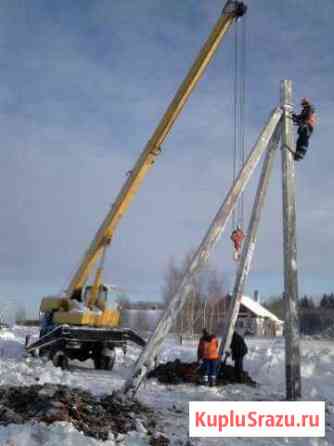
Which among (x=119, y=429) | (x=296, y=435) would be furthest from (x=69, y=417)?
(x=296, y=435)

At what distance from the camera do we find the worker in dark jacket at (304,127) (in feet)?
35.3

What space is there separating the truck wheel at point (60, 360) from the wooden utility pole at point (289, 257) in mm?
7132

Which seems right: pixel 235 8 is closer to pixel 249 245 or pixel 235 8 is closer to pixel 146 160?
pixel 146 160

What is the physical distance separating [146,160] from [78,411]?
33.8 feet

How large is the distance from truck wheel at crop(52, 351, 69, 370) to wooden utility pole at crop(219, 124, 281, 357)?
187 inches

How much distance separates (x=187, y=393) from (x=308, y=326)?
2639 inches

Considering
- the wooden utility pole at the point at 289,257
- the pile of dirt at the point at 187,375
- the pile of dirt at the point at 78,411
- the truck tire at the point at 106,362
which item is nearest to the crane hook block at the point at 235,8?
the wooden utility pole at the point at 289,257

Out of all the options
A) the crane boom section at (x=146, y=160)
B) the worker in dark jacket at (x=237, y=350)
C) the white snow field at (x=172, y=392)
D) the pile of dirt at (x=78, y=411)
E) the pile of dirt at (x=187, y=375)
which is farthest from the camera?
the crane boom section at (x=146, y=160)

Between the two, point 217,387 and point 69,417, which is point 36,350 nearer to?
point 217,387

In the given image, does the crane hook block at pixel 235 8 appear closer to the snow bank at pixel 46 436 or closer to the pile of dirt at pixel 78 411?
the pile of dirt at pixel 78 411

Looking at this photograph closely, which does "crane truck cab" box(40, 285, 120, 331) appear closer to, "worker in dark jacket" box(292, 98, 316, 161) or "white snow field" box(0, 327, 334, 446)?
"white snow field" box(0, 327, 334, 446)

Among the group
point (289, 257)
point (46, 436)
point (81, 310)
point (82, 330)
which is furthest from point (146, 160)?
point (46, 436)

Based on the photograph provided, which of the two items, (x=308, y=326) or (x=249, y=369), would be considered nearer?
(x=249, y=369)

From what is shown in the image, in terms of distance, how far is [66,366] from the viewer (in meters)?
15.1
